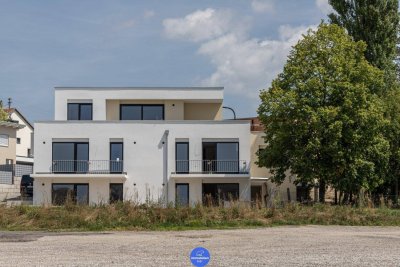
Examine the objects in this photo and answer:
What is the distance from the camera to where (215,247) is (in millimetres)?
19547

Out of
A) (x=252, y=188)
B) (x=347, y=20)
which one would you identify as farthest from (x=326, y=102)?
(x=252, y=188)

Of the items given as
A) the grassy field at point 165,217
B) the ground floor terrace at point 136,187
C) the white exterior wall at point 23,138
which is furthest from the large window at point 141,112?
the white exterior wall at point 23,138

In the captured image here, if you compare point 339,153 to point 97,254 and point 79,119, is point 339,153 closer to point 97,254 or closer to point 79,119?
point 79,119

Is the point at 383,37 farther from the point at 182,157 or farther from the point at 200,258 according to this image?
the point at 200,258

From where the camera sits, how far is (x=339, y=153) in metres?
40.0

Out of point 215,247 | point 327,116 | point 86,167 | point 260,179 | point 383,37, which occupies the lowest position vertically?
point 215,247

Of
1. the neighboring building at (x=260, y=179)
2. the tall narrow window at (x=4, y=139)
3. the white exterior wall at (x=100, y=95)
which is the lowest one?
the neighboring building at (x=260, y=179)

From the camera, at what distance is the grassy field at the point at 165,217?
89.8 ft

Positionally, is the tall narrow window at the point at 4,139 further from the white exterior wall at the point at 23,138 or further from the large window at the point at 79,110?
the large window at the point at 79,110

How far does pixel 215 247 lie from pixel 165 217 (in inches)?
332

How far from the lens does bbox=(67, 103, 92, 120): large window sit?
48.5m

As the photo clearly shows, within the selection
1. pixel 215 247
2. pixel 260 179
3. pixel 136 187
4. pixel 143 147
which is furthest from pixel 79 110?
pixel 215 247

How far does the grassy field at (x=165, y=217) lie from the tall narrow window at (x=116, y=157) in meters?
15.3

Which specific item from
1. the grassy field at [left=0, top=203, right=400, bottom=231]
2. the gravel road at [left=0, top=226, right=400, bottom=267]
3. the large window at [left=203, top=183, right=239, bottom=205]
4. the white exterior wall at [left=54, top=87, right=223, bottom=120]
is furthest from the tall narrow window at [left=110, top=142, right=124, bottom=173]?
the gravel road at [left=0, top=226, right=400, bottom=267]
